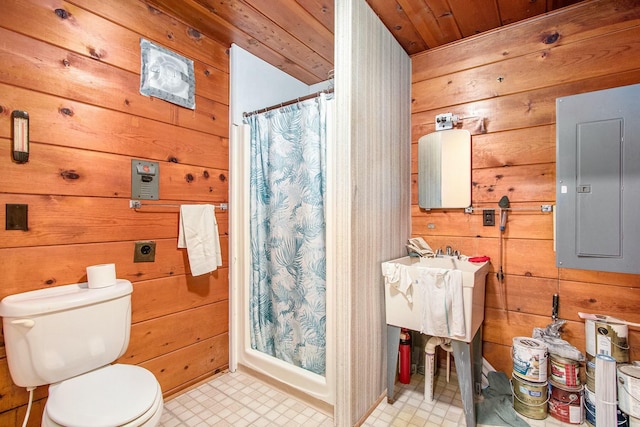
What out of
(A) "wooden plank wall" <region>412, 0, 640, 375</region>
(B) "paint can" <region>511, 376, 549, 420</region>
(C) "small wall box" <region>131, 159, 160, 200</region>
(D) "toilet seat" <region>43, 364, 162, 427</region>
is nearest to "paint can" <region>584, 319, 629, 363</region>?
(A) "wooden plank wall" <region>412, 0, 640, 375</region>

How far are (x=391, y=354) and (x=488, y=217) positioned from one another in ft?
3.51

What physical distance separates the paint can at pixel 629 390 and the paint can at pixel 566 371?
17 centimetres

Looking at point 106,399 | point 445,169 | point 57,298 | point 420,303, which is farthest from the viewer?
point 445,169

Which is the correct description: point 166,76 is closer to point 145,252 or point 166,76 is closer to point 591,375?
point 145,252

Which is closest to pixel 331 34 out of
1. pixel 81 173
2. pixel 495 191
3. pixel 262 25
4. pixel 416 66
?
pixel 262 25

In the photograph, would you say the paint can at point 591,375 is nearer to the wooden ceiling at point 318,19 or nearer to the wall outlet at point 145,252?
the wooden ceiling at point 318,19

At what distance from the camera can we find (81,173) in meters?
1.44

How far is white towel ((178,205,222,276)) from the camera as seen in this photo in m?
1.82

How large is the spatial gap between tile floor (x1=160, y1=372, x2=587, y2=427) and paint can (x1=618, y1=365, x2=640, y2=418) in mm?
313

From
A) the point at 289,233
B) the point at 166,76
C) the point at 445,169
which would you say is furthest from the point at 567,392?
the point at 166,76

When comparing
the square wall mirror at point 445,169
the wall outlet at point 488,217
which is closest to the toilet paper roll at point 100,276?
the square wall mirror at point 445,169

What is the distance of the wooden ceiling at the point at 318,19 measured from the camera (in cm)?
168

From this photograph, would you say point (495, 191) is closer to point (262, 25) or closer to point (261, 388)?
point (262, 25)

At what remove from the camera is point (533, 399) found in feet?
5.24
